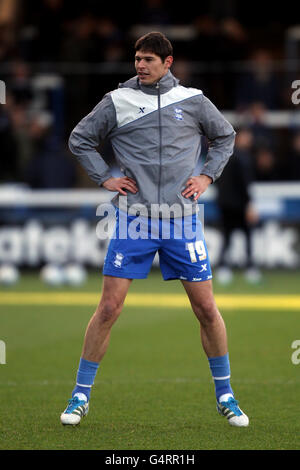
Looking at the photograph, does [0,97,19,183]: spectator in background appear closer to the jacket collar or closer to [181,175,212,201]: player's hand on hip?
the jacket collar

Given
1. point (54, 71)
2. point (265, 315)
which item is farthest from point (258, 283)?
point (54, 71)

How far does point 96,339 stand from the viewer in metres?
7.07

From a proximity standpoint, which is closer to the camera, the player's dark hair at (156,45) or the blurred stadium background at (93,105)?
the player's dark hair at (156,45)

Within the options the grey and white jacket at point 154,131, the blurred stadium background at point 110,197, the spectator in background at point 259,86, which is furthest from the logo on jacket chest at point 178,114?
the spectator in background at point 259,86

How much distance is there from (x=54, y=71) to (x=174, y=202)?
47.5 ft

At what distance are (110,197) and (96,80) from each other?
3.16 meters

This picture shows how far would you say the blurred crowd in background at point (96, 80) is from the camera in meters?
19.8

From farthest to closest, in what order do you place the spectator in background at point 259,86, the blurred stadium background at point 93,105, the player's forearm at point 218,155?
the spectator in background at point 259,86 → the blurred stadium background at point 93,105 → the player's forearm at point 218,155

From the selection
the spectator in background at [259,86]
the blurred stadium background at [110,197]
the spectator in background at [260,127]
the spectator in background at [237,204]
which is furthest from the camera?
the spectator in background at [259,86]

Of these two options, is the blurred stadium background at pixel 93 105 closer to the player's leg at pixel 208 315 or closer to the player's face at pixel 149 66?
the player's leg at pixel 208 315

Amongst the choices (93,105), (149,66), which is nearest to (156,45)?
(149,66)

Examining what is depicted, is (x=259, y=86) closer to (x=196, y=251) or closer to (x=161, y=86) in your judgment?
(x=161, y=86)

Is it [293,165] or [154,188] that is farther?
[293,165]

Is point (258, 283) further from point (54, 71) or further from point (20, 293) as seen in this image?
point (54, 71)
